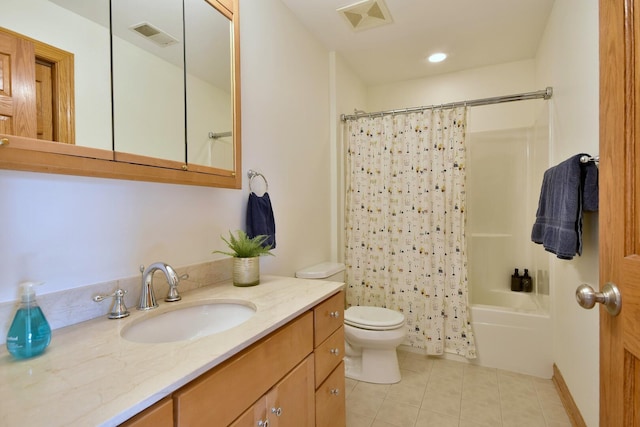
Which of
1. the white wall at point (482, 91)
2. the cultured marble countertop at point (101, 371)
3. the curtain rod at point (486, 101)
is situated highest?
the white wall at point (482, 91)

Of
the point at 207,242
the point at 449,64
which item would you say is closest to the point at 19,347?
the point at 207,242

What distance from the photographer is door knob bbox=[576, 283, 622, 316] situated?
61cm

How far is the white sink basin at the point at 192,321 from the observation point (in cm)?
99

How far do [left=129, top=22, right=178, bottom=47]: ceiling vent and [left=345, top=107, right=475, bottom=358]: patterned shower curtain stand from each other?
1.70 m

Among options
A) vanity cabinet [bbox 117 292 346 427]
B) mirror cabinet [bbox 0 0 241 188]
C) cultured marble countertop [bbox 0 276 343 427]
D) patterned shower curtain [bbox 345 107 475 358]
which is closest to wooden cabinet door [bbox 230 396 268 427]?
vanity cabinet [bbox 117 292 346 427]

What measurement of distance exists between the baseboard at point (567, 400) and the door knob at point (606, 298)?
136 centimetres

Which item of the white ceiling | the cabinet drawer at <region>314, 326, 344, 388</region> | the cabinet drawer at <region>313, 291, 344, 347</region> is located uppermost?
the white ceiling

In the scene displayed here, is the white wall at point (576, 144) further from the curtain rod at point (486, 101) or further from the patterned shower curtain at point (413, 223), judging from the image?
the patterned shower curtain at point (413, 223)

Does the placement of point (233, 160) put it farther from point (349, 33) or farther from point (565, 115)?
point (565, 115)

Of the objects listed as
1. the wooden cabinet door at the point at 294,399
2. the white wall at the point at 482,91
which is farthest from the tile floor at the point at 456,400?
the white wall at the point at 482,91

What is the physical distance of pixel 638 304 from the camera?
0.55 meters

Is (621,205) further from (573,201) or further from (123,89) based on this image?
(123,89)

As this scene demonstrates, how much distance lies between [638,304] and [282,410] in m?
0.92

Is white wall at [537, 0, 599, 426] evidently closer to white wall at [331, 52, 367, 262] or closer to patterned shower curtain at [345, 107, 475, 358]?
patterned shower curtain at [345, 107, 475, 358]
